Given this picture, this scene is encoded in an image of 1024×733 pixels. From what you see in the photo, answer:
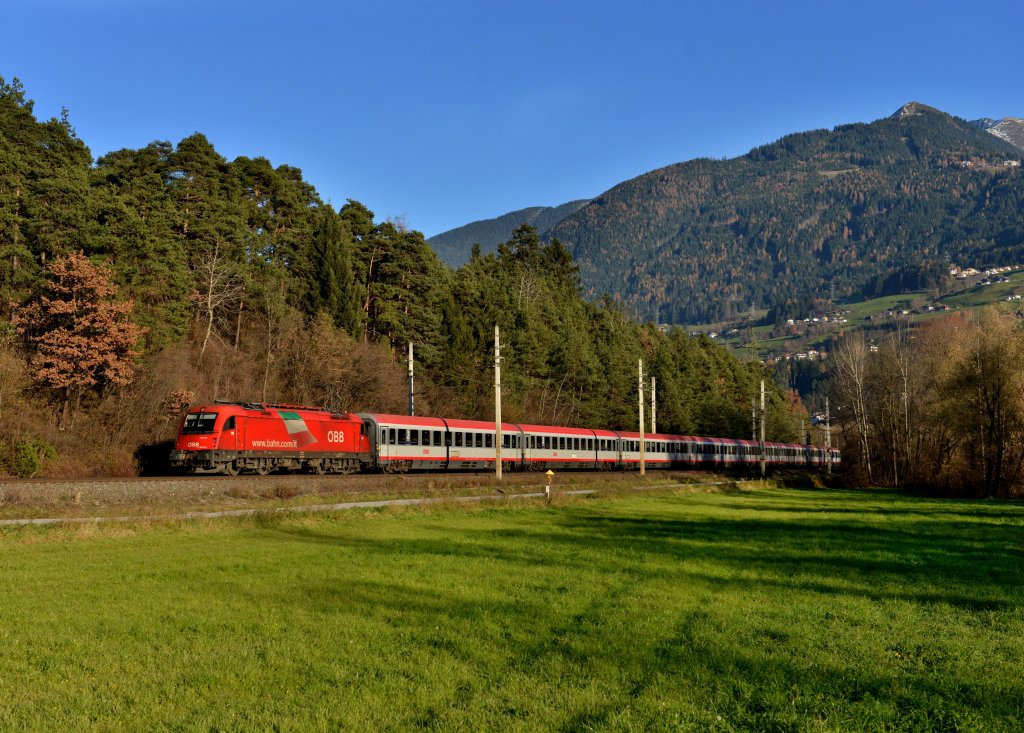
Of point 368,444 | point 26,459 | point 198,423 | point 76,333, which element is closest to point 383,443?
point 368,444

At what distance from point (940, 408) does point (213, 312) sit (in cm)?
5366

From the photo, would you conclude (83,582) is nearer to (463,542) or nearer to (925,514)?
(463,542)

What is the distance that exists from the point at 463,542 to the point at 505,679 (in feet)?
38.6

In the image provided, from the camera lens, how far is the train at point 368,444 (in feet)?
118

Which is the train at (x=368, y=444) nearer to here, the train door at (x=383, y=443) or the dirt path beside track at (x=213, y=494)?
the train door at (x=383, y=443)

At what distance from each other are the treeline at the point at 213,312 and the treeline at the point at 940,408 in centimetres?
2885

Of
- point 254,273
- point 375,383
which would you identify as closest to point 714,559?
point 375,383

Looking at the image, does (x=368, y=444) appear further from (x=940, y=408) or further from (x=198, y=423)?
(x=940, y=408)

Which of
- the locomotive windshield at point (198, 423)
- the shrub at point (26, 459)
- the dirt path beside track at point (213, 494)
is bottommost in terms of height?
the dirt path beside track at point (213, 494)

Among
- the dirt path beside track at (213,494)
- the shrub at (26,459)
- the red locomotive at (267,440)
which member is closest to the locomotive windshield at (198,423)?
the red locomotive at (267,440)

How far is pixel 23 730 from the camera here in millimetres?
6758

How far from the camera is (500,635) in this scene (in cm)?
1006

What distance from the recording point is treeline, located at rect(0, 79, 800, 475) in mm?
42969

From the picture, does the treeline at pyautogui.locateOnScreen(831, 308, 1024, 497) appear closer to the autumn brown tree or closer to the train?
the train
